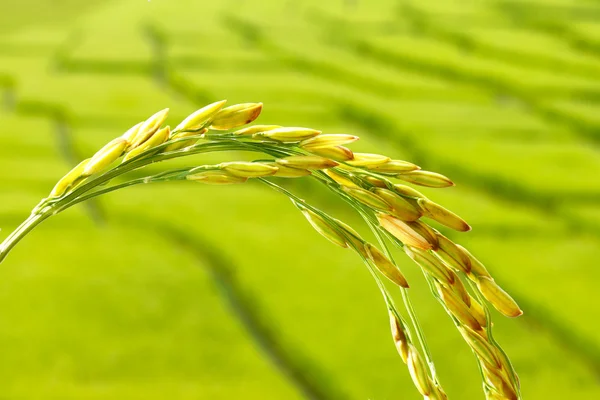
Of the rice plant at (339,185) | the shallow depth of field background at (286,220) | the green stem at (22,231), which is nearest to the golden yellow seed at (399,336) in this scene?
the rice plant at (339,185)

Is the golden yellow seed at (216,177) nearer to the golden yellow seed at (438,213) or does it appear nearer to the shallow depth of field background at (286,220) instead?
the golden yellow seed at (438,213)

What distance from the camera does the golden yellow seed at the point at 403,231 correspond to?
19 centimetres

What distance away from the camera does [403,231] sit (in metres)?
0.19

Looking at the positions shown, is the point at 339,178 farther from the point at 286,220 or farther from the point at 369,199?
the point at 286,220

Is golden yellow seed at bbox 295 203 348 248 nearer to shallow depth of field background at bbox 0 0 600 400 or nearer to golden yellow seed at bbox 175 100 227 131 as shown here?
golden yellow seed at bbox 175 100 227 131

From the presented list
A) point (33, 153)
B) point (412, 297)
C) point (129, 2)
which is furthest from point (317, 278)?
point (129, 2)

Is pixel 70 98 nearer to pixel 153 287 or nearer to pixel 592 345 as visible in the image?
pixel 153 287

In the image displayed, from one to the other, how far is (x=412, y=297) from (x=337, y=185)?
48.5 inches

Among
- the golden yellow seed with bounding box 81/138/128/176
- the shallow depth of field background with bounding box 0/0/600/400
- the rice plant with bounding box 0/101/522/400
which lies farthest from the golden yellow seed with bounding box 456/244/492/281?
the shallow depth of field background with bounding box 0/0/600/400

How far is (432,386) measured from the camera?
20 centimetres

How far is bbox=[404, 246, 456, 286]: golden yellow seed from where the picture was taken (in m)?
0.19

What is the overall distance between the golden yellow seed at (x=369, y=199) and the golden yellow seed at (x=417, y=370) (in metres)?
0.05

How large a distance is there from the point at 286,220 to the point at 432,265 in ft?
5.05

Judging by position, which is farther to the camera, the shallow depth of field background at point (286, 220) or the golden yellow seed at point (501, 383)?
the shallow depth of field background at point (286, 220)
